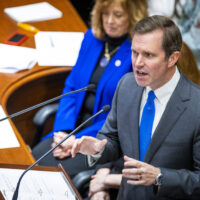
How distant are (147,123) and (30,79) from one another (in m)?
0.98

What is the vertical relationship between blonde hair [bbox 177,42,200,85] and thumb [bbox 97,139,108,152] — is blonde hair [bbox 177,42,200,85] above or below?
above

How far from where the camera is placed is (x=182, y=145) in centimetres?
147

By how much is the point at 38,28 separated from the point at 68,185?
1.58 metres

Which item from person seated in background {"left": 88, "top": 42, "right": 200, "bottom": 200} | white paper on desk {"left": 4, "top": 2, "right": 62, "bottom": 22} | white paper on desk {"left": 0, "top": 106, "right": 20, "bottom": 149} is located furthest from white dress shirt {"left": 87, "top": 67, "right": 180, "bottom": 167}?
white paper on desk {"left": 4, "top": 2, "right": 62, "bottom": 22}

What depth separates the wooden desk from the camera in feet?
7.39

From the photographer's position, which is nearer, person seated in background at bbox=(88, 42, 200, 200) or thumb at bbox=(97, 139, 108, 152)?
thumb at bbox=(97, 139, 108, 152)

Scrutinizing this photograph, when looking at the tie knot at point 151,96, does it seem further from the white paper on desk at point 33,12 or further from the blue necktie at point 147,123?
the white paper on desk at point 33,12

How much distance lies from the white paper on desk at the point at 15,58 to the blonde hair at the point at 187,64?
1.08 m

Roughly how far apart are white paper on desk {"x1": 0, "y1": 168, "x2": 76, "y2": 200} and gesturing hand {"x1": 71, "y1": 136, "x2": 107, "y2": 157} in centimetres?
14

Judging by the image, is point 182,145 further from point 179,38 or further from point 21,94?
point 21,94

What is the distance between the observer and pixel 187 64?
5.11 feet

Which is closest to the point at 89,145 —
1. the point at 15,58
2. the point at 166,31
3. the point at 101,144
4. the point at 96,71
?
the point at 101,144

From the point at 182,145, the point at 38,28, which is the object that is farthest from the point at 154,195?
the point at 38,28

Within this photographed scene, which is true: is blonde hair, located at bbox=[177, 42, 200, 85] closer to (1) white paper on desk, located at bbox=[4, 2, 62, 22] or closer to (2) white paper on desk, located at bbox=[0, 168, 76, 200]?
(2) white paper on desk, located at bbox=[0, 168, 76, 200]
